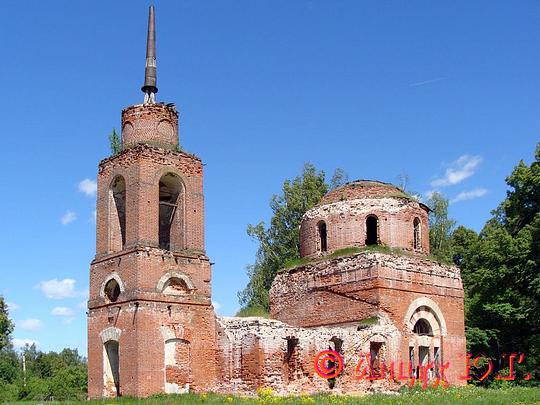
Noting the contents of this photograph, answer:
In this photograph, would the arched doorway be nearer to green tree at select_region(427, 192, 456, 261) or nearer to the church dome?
the church dome

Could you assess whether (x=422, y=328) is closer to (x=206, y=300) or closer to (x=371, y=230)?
(x=371, y=230)

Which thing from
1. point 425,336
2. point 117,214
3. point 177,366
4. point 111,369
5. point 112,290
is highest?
point 117,214

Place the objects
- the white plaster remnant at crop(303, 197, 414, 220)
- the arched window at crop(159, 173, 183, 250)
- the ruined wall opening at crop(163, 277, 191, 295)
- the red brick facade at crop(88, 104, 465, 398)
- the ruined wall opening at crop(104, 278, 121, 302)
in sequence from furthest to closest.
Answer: the white plaster remnant at crop(303, 197, 414, 220) → the arched window at crop(159, 173, 183, 250) → the ruined wall opening at crop(104, 278, 121, 302) → the ruined wall opening at crop(163, 277, 191, 295) → the red brick facade at crop(88, 104, 465, 398)

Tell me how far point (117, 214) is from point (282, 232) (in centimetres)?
1698

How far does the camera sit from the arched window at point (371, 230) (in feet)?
82.4

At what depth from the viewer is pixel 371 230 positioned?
25.5 metres

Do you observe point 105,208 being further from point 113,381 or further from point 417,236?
point 417,236

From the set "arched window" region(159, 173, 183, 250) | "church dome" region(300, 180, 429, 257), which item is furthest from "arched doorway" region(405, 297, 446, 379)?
"arched window" region(159, 173, 183, 250)

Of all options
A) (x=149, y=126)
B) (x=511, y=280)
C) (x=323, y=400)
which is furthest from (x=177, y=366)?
(x=511, y=280)

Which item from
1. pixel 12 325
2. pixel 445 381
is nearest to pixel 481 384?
pixel 445 381

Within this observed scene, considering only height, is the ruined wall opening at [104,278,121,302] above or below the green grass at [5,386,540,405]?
above

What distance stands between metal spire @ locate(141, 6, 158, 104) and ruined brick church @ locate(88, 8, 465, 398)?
0.04 m

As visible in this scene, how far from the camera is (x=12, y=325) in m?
40.4

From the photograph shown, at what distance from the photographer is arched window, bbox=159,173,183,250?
20906mm
